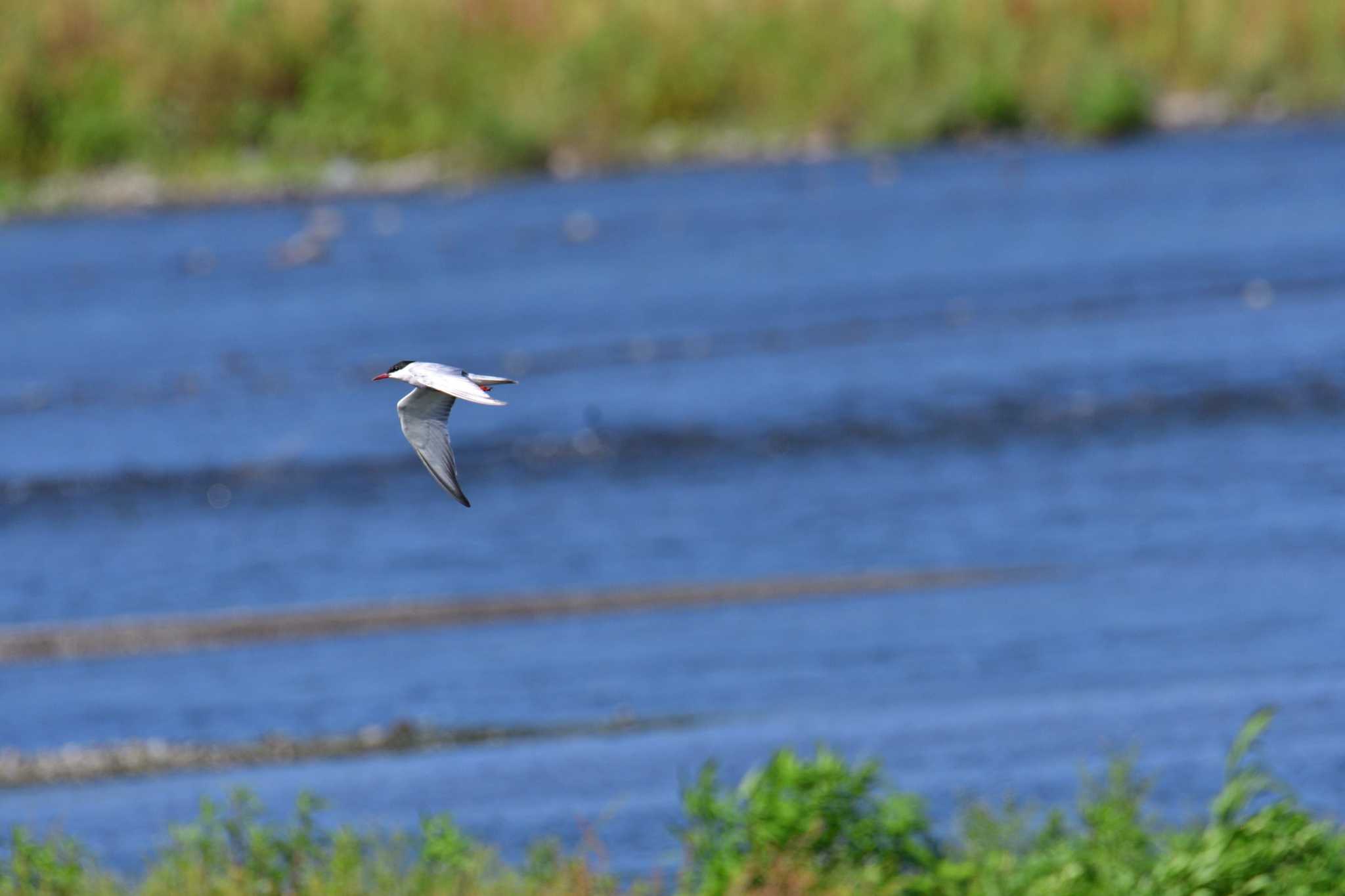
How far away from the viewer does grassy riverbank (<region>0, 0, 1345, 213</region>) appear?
43312mm

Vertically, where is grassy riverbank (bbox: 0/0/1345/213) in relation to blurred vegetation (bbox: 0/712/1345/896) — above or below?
above

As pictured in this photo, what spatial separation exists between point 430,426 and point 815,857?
9.38 feet

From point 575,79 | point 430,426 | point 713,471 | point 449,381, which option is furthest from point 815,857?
point 575,79

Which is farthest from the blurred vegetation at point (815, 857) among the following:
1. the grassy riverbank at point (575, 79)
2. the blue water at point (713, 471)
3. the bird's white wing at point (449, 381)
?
the grassy riverbank at point (575, 79)

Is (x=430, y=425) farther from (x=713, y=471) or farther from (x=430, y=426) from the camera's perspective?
(x=713, y=471)

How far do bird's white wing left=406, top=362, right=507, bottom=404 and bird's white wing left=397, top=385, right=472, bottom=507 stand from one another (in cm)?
22

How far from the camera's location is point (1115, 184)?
122 feet

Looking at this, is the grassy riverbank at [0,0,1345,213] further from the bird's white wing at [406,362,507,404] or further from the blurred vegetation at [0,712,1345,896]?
the bird's white wing at [406,362,507,404]

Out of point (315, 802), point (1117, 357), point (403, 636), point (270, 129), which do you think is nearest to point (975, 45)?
point (270, 129)

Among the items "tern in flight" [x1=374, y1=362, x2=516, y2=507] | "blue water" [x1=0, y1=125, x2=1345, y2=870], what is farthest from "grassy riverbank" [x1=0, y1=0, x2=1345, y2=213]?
"tern in flight" [x1=374, y1=362, x2=516, y2=507]

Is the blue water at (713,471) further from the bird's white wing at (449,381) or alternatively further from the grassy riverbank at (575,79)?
the bird's white wing at (449,381)

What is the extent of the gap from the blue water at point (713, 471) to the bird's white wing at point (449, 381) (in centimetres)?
533

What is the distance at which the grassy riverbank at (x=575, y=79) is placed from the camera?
43.3 metres

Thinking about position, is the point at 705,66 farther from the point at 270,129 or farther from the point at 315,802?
the point at 315,802
